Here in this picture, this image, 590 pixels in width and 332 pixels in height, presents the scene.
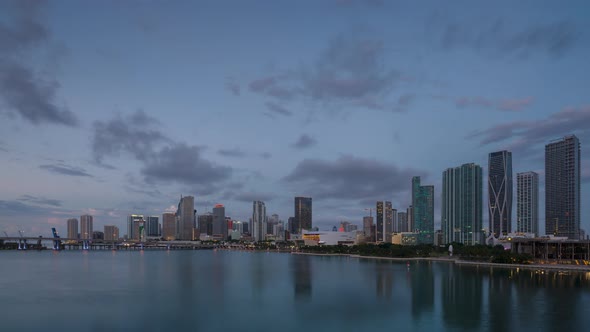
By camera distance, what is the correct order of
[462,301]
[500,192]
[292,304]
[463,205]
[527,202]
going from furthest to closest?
[463,205], [500,192], [527,202], [462,301], [292,304]

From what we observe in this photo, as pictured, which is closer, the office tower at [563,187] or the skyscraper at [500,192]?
the office tower at [563,187]

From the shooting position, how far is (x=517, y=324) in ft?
83.6

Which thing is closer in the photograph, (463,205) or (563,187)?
(563,187)

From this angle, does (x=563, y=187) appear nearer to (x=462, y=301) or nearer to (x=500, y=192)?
(x=500, y=192)

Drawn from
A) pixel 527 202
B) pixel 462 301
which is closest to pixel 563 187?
pixel 527 202

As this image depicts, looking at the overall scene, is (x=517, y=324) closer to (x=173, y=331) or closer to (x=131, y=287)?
(x=173, y=331)

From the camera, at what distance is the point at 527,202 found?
153250 mm

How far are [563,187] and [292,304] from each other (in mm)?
125210

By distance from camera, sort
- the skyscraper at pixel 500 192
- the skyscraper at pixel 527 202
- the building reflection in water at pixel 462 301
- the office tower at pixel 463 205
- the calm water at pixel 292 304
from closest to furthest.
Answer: the calm water at pixel 292 304, the building reflection in water at pixel 462 301, the skyscraper at pixel 500 192, the skyscraper at pixel 527 202, the office tower at pixel 463 205

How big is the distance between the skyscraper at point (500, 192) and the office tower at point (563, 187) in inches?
515

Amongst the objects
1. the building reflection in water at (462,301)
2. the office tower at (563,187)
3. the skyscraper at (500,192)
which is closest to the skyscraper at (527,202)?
the skyscraper at (500,192)

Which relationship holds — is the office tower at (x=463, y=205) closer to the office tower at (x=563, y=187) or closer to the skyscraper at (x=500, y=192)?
the skyscraper at (x=500, y=192)

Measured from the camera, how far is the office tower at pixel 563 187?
128 metres

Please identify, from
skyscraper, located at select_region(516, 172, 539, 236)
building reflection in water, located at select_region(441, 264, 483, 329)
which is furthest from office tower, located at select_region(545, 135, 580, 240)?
building reflection in water, located at select_region(441, 264, 483, 329)
